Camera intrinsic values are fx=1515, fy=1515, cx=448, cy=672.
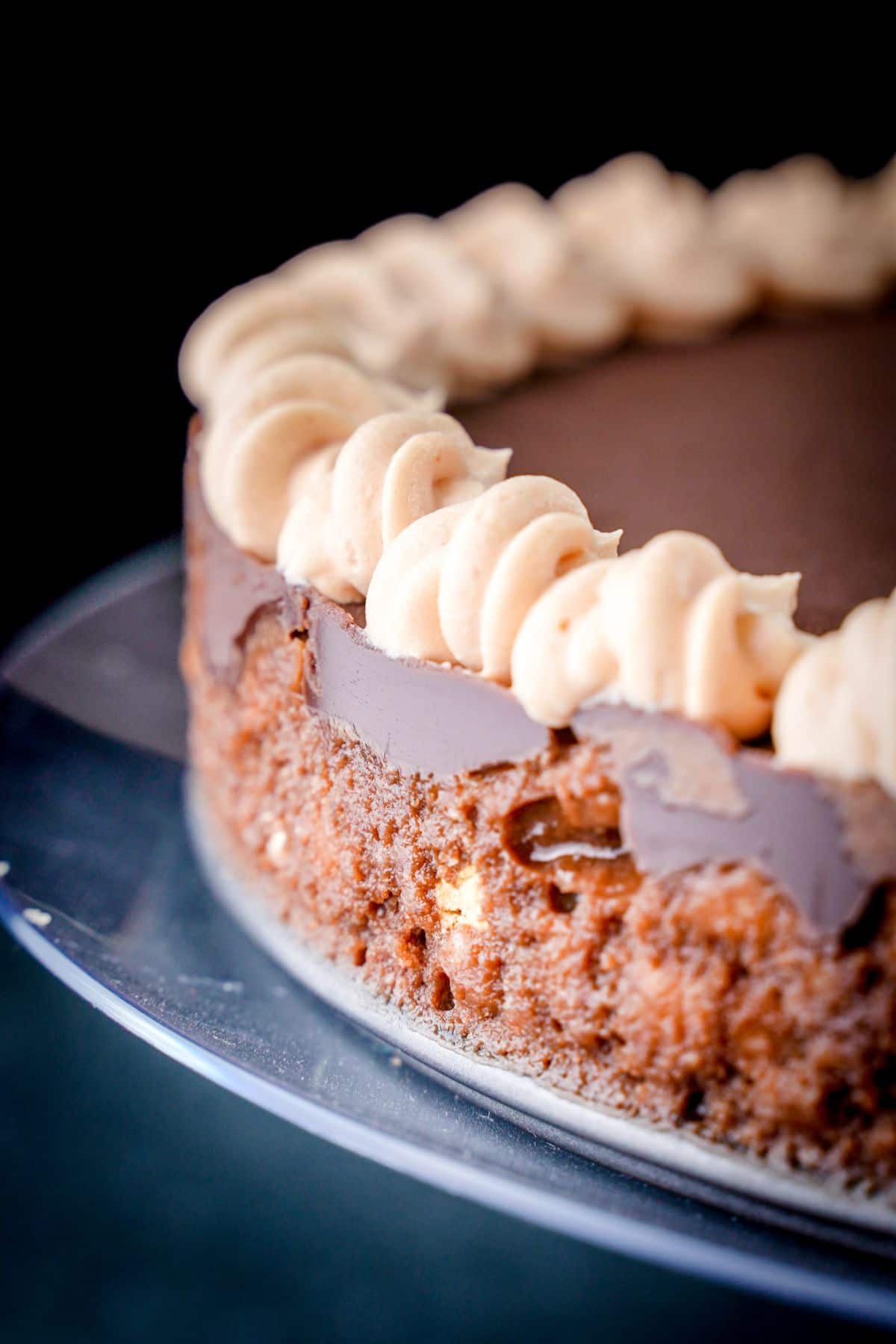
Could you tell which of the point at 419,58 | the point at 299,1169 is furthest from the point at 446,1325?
the point at 419,58

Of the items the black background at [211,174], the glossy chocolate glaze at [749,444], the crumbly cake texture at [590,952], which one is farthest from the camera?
the black background at [211,174]

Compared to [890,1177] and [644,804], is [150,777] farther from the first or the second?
[890,1177]

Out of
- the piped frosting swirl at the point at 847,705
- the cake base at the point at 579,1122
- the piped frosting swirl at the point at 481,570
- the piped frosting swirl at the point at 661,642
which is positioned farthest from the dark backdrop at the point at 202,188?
the piped frosting swirl at the point at 847,705

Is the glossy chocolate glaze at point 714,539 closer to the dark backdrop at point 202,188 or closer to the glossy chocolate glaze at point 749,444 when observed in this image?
the glossy chocolate glaze at point 749,444

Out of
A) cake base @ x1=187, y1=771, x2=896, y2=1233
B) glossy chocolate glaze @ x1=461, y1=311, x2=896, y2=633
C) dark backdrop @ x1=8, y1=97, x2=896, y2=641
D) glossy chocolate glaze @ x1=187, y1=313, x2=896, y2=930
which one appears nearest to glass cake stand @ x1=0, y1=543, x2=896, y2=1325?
cake base @ x1=187, y1=771, x2=896, y2=1233

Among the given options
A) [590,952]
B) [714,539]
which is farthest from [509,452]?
[590,952]

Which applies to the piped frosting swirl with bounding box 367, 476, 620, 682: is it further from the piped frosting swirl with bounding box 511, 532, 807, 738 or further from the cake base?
the cake base
